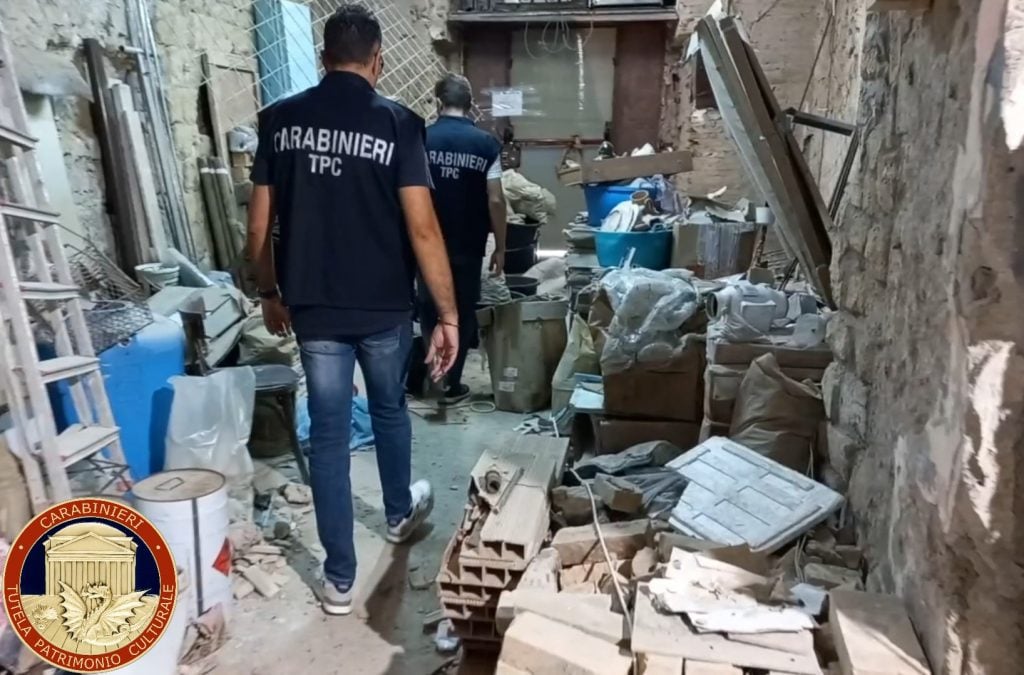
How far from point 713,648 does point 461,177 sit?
97.7 inches

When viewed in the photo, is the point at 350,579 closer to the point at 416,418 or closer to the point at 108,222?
the point at 416,418

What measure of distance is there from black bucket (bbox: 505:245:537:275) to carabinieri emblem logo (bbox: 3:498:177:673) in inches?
142

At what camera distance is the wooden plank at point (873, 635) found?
1.14 meters

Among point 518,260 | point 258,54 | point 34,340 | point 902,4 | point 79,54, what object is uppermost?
point 258,54

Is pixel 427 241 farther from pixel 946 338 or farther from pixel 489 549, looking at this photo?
pixel 946 338

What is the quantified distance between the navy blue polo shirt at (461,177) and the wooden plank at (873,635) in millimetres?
2419

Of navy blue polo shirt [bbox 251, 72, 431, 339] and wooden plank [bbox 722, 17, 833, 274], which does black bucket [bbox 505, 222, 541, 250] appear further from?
navy blue polo shirt [bbox 251, 72, 431, 339]

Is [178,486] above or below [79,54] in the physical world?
below

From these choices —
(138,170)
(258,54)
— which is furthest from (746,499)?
(258,54)

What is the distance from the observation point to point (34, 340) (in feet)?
6.75

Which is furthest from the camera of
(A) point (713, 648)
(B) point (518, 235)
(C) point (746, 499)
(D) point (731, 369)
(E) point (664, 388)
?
(B) point (518, 235)

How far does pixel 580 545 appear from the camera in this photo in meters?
1.81

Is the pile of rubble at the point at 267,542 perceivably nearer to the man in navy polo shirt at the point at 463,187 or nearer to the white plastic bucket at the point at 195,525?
the white plastic bucket at the point at 195,525

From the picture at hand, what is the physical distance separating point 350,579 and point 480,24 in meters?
5.93
